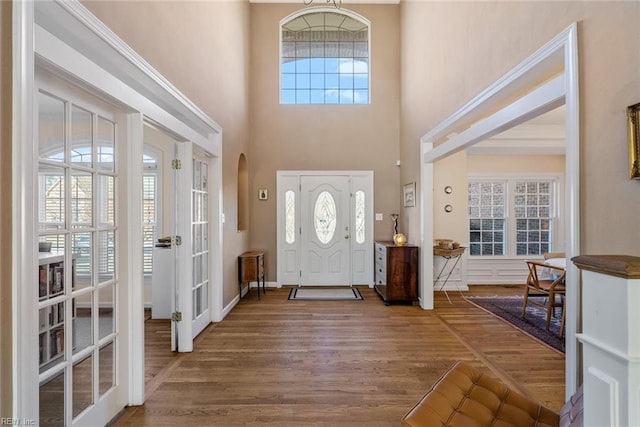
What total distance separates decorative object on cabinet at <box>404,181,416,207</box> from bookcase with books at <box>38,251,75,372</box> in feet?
13.7

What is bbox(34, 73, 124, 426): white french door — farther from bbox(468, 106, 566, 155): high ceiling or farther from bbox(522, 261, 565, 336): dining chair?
bbox(468, 106, 566, 155): high ceiling

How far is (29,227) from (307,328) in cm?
286

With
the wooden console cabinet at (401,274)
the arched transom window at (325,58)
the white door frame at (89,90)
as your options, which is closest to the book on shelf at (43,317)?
the white door frame at (89,90)

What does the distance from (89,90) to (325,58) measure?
4.89 m

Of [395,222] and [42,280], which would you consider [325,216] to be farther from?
[42,280]

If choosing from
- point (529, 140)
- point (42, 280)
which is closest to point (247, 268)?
point (42, 280)

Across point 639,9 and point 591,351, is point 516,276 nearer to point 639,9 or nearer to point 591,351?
point 639,9

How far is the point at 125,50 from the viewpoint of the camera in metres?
2.00

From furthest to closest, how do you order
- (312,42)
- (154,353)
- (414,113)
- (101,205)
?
(312,42)
(414,113)
(154,353)
(101,205)

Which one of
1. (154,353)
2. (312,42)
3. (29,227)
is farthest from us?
(312,42)

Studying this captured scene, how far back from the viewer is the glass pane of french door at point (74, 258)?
1.56m

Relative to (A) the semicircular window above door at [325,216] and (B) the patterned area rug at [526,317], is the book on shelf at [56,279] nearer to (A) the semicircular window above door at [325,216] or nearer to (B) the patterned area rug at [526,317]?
(B) the patterned area rug at [526,317]

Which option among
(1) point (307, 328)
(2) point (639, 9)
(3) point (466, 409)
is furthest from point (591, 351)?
(1) point (307, 328)

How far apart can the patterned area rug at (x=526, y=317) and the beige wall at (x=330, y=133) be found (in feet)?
6.08
